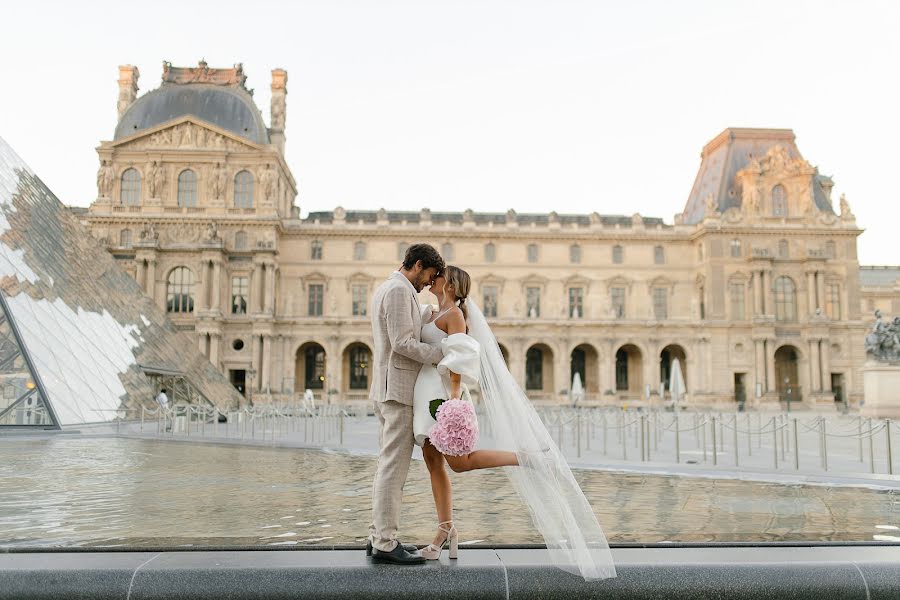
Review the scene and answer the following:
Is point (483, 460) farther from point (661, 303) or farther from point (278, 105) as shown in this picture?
point (278, 105)

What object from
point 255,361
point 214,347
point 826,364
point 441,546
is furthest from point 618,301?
point 441,546

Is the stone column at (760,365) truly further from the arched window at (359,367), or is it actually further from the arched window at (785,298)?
the arched window at (359,367)

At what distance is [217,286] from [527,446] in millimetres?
39233

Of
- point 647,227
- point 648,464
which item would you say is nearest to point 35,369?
point 648,464

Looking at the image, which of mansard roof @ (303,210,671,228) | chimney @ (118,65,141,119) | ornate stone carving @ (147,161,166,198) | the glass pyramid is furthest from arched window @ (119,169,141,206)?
the glass pyramid

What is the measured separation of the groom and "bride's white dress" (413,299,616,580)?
0.26 ft

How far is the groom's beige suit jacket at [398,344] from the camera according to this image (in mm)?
3791

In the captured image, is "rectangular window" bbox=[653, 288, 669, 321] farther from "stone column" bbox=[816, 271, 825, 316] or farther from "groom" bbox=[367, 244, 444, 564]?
"groom" bbox=[367, 244, 444, 564]

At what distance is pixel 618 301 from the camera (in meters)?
46.2

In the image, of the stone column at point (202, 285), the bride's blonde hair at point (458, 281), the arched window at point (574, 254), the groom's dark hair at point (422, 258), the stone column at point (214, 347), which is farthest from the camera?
the arched window at point (574, 254)

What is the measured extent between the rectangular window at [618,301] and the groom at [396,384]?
42968 millimetres

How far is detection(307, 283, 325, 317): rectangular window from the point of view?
1769 inches

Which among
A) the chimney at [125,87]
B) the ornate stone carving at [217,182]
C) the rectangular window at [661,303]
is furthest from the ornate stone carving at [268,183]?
the rectangular window at [661,303]

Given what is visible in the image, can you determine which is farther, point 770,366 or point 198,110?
point 198,110
